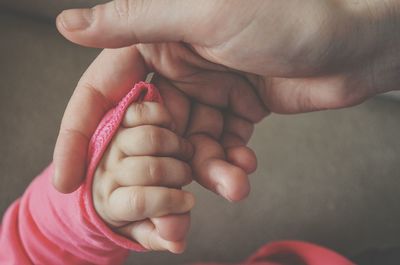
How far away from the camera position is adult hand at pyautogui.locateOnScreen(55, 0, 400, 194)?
1.36 feet

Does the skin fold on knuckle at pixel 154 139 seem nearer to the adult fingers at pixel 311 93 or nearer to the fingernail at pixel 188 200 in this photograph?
the fingernail at pixel 188 200

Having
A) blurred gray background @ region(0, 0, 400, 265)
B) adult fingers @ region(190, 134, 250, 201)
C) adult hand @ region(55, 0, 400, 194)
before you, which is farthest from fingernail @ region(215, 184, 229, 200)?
blurred gray background @ region(0, 0, 400, 265)

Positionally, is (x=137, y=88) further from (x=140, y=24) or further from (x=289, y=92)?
(x=289, y=92)

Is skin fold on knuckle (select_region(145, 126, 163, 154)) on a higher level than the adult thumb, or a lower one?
lower

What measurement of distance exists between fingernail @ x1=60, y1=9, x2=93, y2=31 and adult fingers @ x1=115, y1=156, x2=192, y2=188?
0.12 meters

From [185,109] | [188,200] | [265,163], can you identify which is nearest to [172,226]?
[188,200]

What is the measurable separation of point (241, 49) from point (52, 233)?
292mm

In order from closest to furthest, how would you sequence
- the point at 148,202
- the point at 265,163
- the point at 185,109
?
the point at 148,202
the point at 185,109
the point at 265,163

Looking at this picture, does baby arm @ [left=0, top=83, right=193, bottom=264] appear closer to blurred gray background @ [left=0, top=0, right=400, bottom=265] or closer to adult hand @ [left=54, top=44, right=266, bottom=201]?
adult hand @ [left=54, top=44, right=266, bottom=201]

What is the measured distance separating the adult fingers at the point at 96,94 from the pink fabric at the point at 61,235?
14 millimetres

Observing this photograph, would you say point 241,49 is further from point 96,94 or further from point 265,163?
point 265,163

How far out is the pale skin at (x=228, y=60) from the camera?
415mm

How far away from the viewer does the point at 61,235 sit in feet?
1.77

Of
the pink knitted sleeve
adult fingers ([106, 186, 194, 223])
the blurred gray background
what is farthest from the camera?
the blurred gray background
